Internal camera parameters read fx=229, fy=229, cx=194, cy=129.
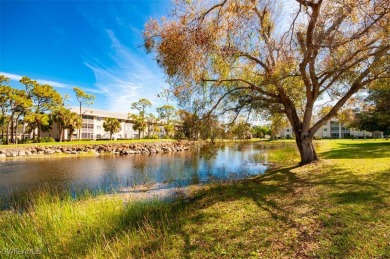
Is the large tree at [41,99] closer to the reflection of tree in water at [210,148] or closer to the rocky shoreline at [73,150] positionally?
the rocky shoreline at [73,150]

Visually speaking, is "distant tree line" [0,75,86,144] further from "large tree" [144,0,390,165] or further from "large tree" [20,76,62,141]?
"large tree" [144,0,390,165]

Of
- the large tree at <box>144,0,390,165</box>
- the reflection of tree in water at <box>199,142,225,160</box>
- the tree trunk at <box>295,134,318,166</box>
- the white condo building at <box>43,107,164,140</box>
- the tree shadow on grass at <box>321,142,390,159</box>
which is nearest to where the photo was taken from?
the large tree at <box>144,0,390,165</box>

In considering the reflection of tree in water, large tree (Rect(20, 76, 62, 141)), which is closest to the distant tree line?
large tree (Rect(20, 76, 62, 141))

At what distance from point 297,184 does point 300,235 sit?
4.80 m

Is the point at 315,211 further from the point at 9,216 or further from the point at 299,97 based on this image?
the point at 299,97

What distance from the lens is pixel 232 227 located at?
5227 millimetres

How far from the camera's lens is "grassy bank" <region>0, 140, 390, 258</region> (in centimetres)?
426

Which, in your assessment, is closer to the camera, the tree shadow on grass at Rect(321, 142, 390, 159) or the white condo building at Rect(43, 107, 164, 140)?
the tree shadow on grass at Rect(321, 142, 390, 159)

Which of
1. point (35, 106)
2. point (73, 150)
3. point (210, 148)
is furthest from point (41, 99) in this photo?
point (210, 148)

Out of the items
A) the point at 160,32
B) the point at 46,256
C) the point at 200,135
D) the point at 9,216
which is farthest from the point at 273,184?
the point at 9,216

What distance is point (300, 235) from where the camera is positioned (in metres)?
4.62

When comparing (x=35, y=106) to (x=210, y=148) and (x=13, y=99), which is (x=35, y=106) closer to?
(x=13, y=99)

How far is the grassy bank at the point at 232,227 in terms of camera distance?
4258 millimetres

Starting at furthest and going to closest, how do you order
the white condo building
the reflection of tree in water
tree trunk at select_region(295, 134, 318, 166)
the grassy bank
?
the white condo building → tree trunk at select_region(295, 134, 318, 166) → the reflection of tree in water → the grassy bank
